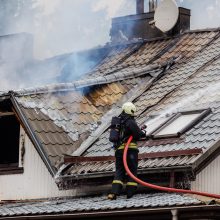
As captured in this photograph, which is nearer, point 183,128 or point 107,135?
point 183,128

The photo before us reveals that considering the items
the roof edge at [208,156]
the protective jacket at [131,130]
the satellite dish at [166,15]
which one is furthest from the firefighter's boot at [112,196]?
the satellite dish at [166,15]

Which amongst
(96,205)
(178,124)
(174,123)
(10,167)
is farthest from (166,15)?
(96,205)

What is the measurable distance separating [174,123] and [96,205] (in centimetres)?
285

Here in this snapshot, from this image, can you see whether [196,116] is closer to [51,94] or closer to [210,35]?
[51,94]

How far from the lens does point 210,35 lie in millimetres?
21250

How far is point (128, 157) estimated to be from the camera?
1534 cm

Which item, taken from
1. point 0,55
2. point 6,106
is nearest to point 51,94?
point 6,106

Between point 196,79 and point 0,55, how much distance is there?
449 inches

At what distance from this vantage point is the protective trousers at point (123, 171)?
50.2ft

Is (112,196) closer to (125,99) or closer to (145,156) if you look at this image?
(145,156)

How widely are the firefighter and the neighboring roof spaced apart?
17 centimetres

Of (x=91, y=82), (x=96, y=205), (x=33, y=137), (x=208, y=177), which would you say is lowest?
(x=96, y=205)

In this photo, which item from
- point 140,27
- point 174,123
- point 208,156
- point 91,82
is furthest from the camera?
point 140,27

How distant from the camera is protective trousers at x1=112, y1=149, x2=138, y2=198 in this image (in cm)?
1529
